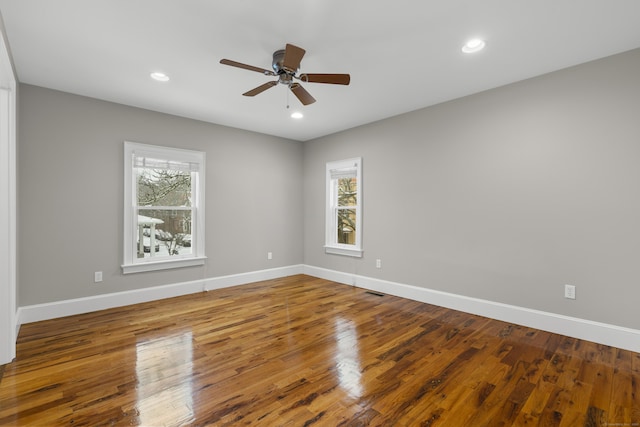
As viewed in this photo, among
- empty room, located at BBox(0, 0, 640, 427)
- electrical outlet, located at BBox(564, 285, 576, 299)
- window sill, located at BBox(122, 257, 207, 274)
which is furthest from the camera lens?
window sill, located at BBox(122, 257, 207, 274)

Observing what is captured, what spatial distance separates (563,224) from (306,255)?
162 inches

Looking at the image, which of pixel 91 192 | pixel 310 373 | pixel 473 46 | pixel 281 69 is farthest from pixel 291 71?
pixel 91 192

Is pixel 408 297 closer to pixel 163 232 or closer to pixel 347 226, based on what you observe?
pixel 347 226

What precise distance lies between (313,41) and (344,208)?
3.18 meters

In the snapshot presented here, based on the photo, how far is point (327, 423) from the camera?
5.81ft

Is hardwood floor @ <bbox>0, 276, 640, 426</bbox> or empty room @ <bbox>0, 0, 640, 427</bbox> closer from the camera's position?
hardwood floor @ <bbox>0, 276, 640, 426</bbox>

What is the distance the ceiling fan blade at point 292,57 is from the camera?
2193mm

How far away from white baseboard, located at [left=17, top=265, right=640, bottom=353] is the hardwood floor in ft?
0.36

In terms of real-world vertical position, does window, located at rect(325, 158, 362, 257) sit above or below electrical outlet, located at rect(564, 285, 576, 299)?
above

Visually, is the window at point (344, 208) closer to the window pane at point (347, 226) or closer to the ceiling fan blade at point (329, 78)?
the window pane at point (347, 226)

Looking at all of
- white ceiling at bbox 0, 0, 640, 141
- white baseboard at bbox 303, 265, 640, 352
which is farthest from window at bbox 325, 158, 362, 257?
white ceiling at bbox 0, 0, 640, 141

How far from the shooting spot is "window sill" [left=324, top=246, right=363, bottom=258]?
16.5 ft

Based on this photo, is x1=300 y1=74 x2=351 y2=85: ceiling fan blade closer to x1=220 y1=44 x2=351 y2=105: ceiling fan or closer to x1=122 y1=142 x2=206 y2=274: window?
x1=220 y1=44 x2=351 y2=105: ceiling fan

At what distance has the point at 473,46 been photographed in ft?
8.68
